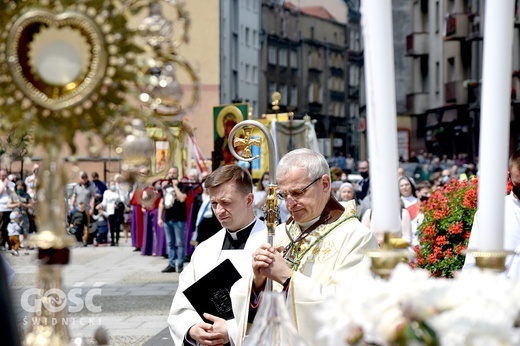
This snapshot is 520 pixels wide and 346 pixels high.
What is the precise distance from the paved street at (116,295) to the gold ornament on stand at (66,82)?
4.82 metres

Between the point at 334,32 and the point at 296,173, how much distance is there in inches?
2758

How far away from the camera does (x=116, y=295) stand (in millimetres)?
14867

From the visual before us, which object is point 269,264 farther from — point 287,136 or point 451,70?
point 451,70

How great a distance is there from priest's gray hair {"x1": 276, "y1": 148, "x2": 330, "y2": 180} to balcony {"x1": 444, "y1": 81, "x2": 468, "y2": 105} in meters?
40.6

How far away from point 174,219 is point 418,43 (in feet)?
109

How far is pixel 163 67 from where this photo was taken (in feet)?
8.45

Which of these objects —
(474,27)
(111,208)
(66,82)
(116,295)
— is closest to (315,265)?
(66,82)

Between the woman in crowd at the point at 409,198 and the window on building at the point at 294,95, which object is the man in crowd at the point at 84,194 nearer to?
the woman in crowd at the point at 409,198

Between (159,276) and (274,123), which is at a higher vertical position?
(274,123)

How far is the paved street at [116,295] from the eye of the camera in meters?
11.1

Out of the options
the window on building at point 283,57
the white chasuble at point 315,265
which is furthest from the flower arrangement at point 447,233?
the window on building at point 283,57

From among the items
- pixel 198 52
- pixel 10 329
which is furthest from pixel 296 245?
pixel 198 52

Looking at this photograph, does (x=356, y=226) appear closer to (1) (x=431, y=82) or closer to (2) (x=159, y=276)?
(2) (x=159, y=276)

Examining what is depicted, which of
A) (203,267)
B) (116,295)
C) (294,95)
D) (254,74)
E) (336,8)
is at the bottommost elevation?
(116,295)
